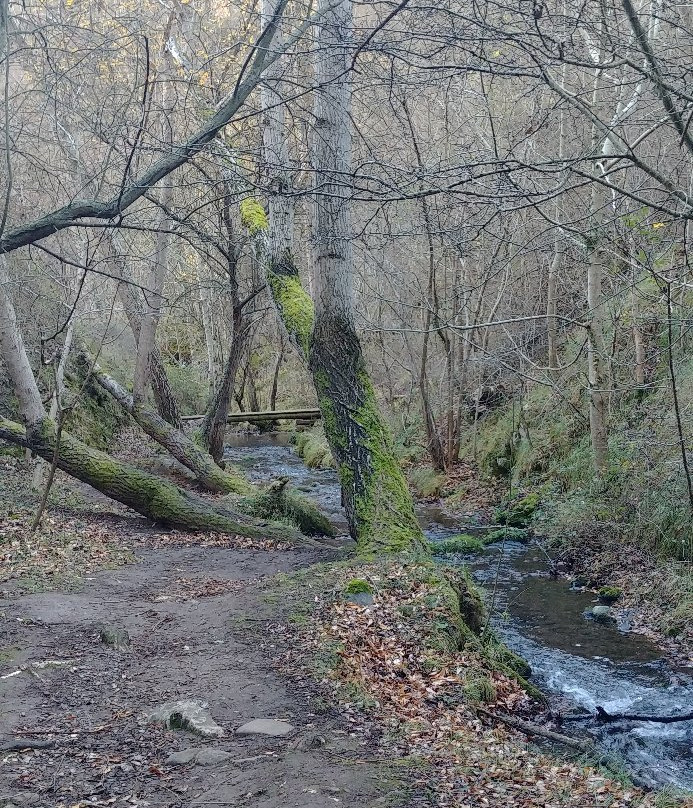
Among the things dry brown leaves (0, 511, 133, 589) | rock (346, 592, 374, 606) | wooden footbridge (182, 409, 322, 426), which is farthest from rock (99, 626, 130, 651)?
wooden footbridge (182, 409, 322, 426)

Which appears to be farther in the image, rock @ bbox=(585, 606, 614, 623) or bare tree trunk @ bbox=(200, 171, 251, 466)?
bare tree trunk @ bbox=(200, 171, 251, 466)

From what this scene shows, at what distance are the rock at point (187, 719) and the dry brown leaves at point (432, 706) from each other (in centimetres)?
92

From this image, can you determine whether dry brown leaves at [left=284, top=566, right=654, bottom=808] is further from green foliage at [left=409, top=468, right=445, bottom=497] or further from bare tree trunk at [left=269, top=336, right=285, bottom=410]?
bare tree trunk at [left=269, top=336, right=285, bottom=410]

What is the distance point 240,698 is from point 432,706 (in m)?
1.39

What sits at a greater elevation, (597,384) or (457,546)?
(597,384)

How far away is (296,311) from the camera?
10195mm

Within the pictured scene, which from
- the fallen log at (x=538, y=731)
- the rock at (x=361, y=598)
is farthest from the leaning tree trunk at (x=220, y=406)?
the fallen log at (x=538, y=731)

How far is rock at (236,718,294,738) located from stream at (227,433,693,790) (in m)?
2.49

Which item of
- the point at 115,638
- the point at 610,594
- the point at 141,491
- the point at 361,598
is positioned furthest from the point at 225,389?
the point at 115,638

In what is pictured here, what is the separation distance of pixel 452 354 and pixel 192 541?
872 cm

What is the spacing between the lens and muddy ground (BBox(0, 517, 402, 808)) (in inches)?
146

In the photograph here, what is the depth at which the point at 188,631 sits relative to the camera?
21.3 ft

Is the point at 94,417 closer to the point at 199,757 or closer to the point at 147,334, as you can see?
the point at 147,334

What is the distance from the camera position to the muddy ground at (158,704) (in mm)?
3715
